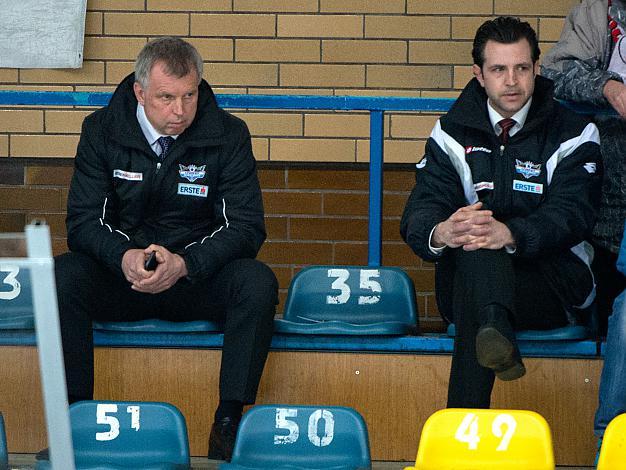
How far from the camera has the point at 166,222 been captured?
353 centimetres

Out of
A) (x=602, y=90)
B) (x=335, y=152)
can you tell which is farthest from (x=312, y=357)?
(x=335, y=152)

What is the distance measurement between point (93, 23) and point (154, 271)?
1.94 meters

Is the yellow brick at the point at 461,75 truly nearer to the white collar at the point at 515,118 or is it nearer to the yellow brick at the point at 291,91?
the yellow brick at the point at 291,91

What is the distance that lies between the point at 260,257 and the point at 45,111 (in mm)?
1134

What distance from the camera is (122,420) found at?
8.78 ft

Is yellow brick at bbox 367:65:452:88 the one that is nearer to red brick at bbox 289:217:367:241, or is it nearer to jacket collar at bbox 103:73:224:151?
red brick at bbox 289:217:367:241

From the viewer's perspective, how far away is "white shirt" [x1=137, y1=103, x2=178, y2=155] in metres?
3.52

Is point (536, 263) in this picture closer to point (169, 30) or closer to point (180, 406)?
point (180, 406)

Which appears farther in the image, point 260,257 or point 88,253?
point 260,257

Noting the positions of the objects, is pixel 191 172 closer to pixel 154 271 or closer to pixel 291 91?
pixel 154 271

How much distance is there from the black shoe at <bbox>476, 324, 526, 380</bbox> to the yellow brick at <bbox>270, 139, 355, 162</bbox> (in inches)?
83.6

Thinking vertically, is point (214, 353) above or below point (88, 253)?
below

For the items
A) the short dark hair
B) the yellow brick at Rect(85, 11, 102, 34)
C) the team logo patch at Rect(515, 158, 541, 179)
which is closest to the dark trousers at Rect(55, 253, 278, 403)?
the team logo patch at Rect(515, 158, 541, 179)

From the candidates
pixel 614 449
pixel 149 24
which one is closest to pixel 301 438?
pixel 614 449
